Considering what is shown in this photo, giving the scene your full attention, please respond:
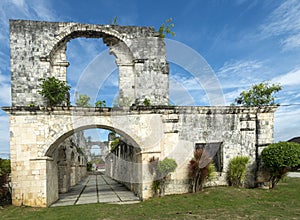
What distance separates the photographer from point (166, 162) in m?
8.30

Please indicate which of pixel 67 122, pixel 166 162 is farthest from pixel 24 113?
pixel 166 162

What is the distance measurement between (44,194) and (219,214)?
5.80 metres

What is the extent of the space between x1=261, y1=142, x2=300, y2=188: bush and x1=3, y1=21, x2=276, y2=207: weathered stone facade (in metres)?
0.67

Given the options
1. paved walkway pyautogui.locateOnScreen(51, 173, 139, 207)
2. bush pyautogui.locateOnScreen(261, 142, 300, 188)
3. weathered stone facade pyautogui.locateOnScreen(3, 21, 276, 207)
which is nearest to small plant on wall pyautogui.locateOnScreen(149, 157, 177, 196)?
weathered stone facade pyautogui.locateOnScreen(3, 21, 276, 207)

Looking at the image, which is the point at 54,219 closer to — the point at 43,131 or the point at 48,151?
the point at 48,151

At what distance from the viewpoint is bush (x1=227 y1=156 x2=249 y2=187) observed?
9.25m

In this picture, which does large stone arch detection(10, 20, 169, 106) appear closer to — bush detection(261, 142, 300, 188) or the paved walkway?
the paved walkway

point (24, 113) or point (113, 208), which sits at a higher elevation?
point (24, 113)

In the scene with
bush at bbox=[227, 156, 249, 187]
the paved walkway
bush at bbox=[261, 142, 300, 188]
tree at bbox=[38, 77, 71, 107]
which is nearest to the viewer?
tree at bbox=[38, 77, 71, 107]

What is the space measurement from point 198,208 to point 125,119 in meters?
3.97

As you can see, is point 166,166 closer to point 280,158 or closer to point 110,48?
point 280,158

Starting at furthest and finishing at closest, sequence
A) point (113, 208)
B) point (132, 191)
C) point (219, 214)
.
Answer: point (132, 191) < point (113, 208) < point (219, 214)

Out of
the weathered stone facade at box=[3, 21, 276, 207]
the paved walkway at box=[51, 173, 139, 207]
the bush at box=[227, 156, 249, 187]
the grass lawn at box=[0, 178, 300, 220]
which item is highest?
the weathered stone facade at box=[3, 21, 276, 207]

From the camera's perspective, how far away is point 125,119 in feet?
28.2
